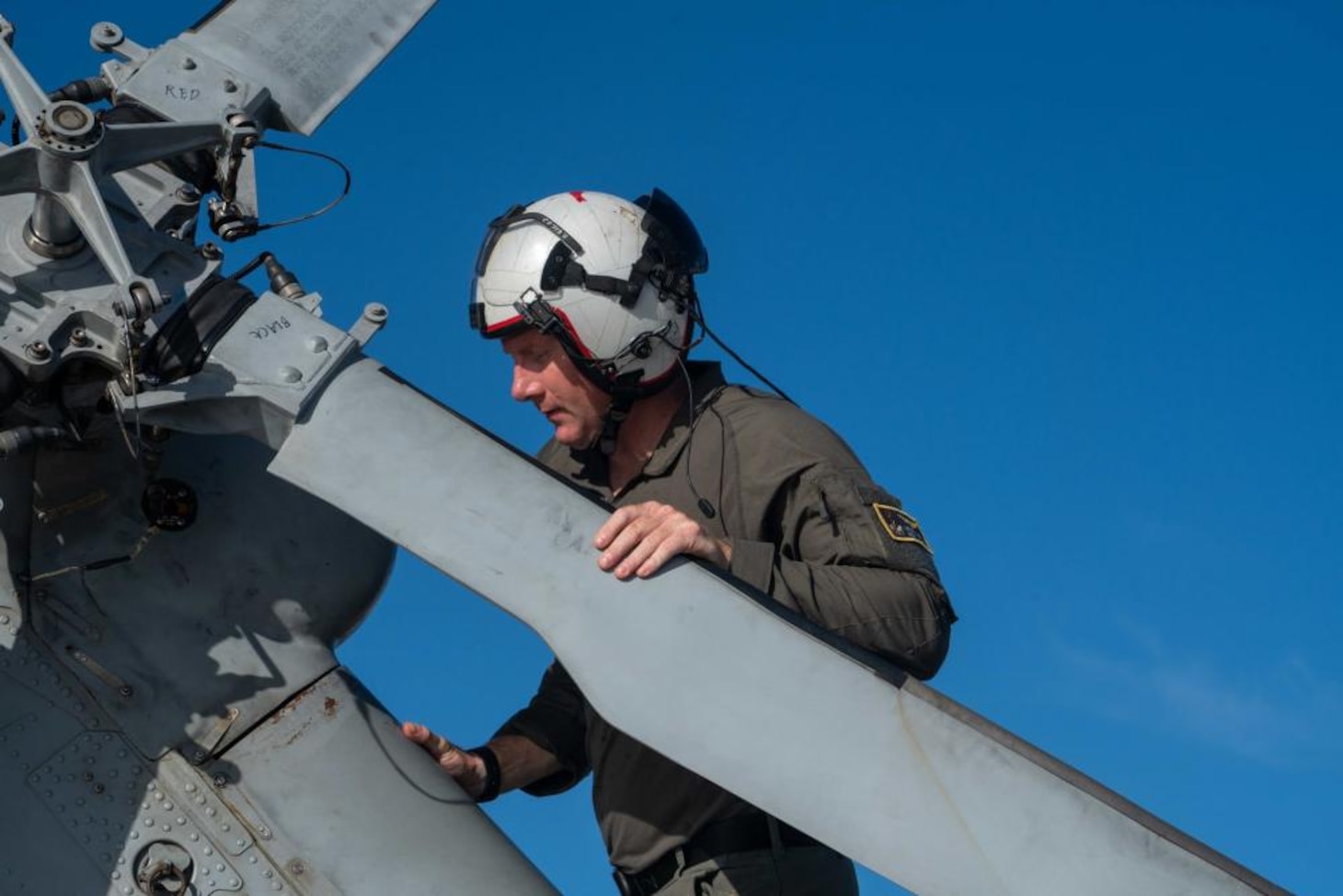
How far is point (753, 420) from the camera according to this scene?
25.6ft

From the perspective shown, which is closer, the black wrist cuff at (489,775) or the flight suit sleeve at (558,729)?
the black wrist cuff at (489,775)

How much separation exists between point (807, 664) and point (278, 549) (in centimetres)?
267

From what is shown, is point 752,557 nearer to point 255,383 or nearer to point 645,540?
point 645,540

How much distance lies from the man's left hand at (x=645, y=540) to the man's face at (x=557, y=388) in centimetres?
192

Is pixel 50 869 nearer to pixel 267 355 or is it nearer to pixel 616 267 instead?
pixel 267 355

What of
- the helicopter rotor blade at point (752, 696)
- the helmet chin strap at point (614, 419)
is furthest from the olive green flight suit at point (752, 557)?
the helicopter rotor blade at point (752, 696)

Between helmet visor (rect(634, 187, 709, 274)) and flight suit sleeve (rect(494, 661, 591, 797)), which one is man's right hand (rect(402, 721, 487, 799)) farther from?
helmet visor (rect(634, 187, 709, 274))

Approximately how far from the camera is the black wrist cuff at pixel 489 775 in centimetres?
820

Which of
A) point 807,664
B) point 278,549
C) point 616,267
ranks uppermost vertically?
point 616,267

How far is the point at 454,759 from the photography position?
798 centimetres

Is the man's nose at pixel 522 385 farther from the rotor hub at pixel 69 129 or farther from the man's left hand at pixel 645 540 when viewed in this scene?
the rotor hub at pixel 69 129

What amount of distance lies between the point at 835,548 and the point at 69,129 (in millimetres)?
3147

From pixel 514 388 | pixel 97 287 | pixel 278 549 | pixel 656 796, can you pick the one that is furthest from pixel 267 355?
pixel 656 796

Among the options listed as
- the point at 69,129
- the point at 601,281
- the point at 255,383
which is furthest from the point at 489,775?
the point at 69,129
